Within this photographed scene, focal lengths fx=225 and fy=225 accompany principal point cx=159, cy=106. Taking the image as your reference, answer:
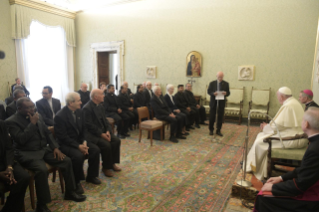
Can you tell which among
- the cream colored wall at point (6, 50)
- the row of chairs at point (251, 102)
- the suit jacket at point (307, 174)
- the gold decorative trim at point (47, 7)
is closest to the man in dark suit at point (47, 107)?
the suit jacket at point (307, 174)

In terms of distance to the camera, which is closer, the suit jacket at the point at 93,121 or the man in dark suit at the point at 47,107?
the suit jacket at the point at 93,121

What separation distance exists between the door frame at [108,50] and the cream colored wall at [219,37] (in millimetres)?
260

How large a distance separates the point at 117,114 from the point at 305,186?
5.50 metres

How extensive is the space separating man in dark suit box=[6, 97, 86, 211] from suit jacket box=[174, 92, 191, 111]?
15.3 feet

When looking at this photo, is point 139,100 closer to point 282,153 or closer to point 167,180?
point 167,180

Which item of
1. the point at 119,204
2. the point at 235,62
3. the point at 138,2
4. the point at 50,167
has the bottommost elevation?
the point at 119,204

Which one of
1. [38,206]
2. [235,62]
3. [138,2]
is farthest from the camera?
[138,2]

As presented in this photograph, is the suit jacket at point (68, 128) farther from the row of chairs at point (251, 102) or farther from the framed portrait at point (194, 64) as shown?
the framed portrait at point (194, 64)

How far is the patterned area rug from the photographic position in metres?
3.21

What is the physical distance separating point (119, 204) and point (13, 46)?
9746 mm

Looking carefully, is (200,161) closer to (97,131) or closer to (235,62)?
(97,131)

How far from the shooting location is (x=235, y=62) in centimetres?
866

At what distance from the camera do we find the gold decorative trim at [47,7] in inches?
387

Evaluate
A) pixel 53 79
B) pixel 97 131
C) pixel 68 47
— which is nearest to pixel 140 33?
pixel 68 47
